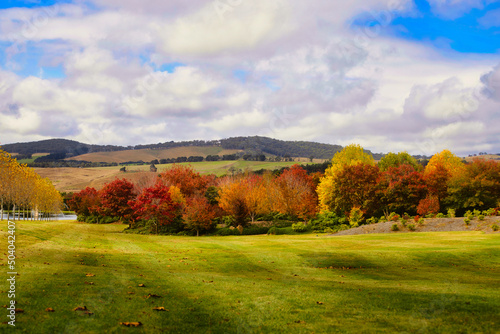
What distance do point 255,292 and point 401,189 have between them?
54.4 meters

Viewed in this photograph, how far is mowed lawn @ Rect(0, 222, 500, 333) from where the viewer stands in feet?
32.4

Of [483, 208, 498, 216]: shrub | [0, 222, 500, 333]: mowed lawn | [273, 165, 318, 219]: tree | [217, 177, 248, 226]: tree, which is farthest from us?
[273, 165, 318, 219]: tree

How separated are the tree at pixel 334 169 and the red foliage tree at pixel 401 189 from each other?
22.1 ft

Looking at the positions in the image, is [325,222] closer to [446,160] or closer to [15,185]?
[446,160]

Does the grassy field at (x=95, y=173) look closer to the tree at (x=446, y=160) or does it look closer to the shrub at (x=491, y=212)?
the tree at (x=446, y=160)

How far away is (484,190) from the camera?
191ft

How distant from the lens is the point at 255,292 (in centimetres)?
1419

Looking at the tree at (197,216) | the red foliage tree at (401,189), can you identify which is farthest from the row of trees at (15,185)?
the red foliage tree at (401,189)

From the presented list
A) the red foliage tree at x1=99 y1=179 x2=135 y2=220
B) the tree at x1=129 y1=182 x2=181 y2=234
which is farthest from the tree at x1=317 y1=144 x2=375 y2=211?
the red foliage tree at x1=99 y1=179 x2=135 y2=220

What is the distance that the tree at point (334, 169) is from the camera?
2625 inches

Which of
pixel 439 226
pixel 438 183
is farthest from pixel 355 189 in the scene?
pixel 439 226

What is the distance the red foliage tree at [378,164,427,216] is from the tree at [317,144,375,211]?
672cm

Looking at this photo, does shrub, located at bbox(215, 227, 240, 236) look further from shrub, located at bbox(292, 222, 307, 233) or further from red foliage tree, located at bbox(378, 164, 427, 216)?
red foliage tree, located at bbox(378, 164, 427, 216)

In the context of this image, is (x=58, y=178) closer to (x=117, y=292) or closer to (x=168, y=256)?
(x=168, y=256)
